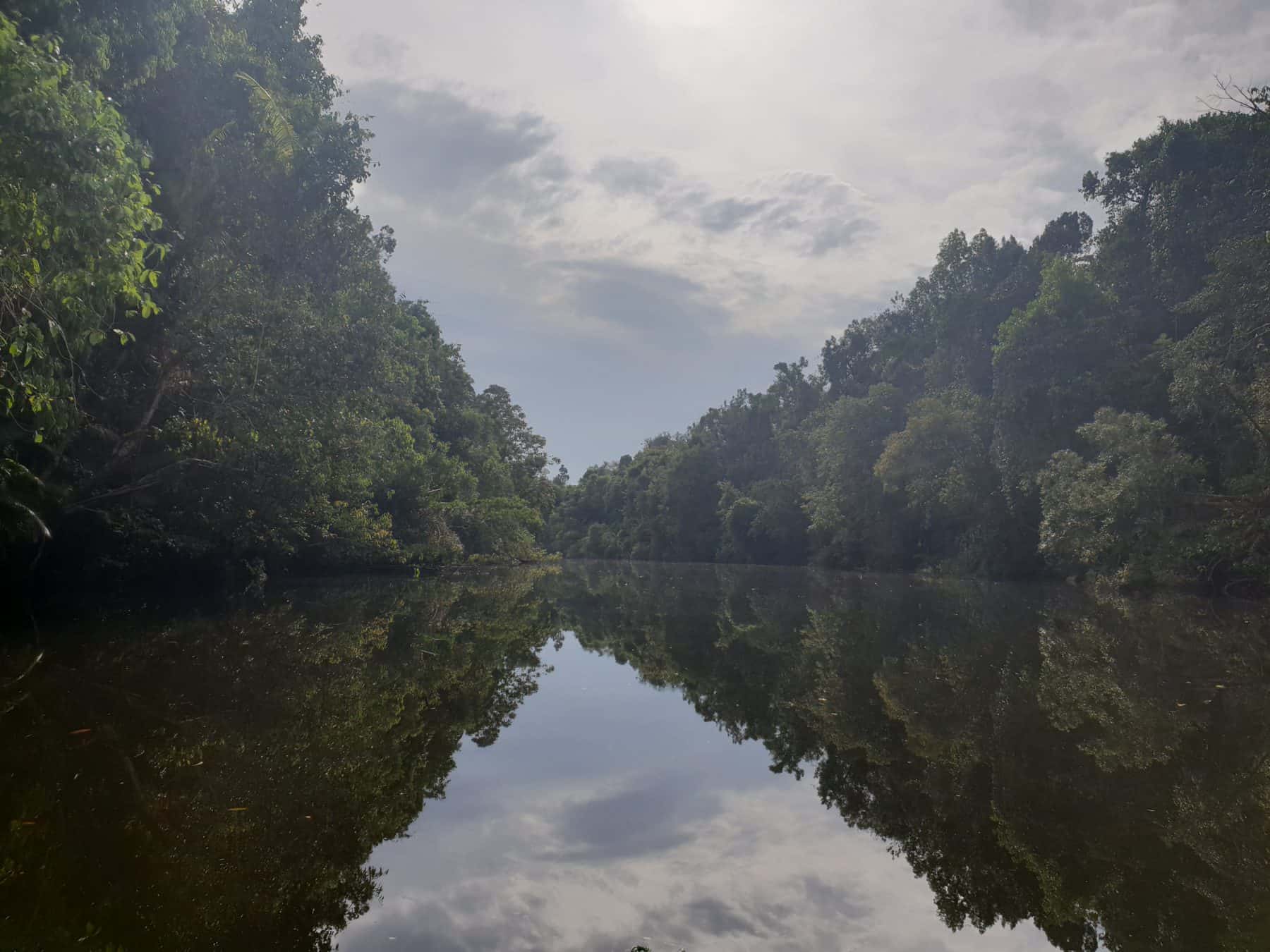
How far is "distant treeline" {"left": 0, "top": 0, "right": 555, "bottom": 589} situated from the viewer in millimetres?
6203

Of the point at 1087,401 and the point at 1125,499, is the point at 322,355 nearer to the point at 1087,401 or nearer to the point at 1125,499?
the point at 1125,499

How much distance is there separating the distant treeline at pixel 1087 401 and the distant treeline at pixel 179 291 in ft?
61.0

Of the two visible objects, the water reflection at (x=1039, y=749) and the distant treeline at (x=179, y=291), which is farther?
the distant treeline at (x=179, y=291)

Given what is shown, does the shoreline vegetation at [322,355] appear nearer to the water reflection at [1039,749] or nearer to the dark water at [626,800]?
the dark water at [626,800]

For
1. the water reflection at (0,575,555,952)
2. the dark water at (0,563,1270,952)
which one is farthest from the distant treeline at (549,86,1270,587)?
the water reflection at (0,575,555,952)

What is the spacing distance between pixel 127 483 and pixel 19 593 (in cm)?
277

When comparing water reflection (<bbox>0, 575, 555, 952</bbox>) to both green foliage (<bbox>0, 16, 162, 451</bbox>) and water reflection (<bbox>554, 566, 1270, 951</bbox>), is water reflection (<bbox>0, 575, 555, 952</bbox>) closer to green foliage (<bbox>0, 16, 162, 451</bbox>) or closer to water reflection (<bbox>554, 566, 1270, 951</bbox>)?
water reflection (<bbox>554, 566, 1270, 951</bbox>)

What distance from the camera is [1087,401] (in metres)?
26.2

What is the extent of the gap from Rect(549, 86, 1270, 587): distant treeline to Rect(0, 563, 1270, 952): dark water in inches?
473

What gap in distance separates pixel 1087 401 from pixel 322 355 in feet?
78.2

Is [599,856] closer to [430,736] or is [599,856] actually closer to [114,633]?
[430,736]

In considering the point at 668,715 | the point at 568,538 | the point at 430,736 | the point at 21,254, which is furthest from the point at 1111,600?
the point at 568,538

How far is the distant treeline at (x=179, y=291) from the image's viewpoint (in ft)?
20.4

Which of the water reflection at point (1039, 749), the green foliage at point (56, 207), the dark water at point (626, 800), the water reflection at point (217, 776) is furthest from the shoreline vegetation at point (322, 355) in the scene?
the water reflection at point (1039, 749)
